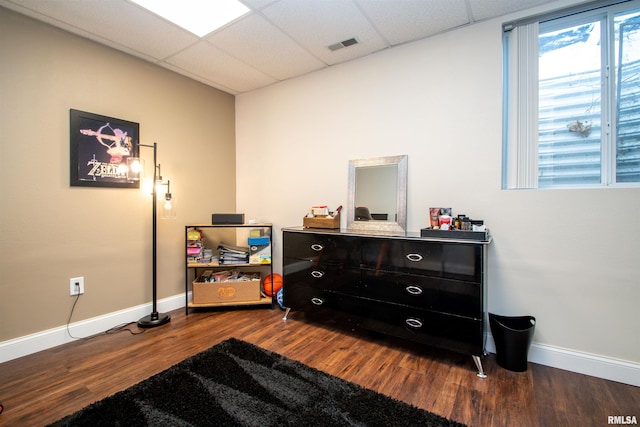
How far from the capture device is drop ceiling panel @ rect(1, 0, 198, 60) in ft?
6.45

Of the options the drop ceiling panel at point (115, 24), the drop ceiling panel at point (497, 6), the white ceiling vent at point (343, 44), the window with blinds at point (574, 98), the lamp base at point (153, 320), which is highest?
the white ceiling vent at point (343, 44)

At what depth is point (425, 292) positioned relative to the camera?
6.45 feet

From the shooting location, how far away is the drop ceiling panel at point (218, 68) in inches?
102

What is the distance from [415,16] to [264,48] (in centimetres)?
128

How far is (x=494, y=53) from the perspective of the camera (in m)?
2.10

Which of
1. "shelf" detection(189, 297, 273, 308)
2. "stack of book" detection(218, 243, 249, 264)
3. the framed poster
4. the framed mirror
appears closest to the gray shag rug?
"shelf" detection(189, 297, 273, 308)

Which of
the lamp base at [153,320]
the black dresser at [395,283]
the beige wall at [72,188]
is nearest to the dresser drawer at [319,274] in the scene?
the black dresser at [395,283]

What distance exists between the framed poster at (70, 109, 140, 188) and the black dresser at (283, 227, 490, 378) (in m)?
1.62

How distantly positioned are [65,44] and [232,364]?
2794 millimetres

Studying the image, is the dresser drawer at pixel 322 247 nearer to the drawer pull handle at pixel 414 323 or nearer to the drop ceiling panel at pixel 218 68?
the drawer pull handle at pixel 414 323

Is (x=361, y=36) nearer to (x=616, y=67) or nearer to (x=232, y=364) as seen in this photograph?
(x=616, y=67)

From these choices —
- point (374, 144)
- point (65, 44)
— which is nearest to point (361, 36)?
point (374, 144)

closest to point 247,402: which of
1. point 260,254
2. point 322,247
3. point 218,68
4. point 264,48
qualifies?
point 322,247

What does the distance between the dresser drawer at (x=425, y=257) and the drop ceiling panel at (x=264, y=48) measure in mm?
1826
